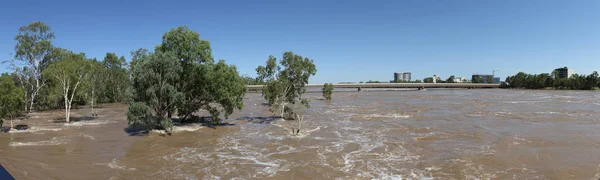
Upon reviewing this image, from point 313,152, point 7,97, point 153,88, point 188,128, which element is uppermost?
point 153,88

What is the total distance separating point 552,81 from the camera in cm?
14225

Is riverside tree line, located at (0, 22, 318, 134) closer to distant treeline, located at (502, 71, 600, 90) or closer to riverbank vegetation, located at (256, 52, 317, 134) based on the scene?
riverbank vegetation, located at (256, 52, 317, 134)

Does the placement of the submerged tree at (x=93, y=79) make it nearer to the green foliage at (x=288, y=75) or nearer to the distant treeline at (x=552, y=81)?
the green foliage at (x=288, y=75)

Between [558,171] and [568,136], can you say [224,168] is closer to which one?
[558,171]

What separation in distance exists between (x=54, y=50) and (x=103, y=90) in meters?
16.4

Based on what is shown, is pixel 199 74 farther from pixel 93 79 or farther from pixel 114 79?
pixel 114 79

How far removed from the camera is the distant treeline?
126 metres

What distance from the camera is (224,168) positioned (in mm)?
17766

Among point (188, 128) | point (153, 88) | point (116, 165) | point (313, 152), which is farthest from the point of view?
point (188, 128)

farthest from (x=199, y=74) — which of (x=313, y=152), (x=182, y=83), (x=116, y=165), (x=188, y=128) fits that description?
(x=313, y=152)

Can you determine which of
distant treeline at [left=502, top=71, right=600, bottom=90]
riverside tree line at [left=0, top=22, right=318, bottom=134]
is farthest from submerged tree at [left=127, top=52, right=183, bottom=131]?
distant treeline at [left=502, top=71, right=600, bottom=90]

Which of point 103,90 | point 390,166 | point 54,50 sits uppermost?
point 54,50

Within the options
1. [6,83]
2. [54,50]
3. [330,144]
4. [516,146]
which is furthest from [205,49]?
[54,50]

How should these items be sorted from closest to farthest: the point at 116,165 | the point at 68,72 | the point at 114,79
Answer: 1. the point at 116,165
2. the point at 68,72
3. the point at 114,79
